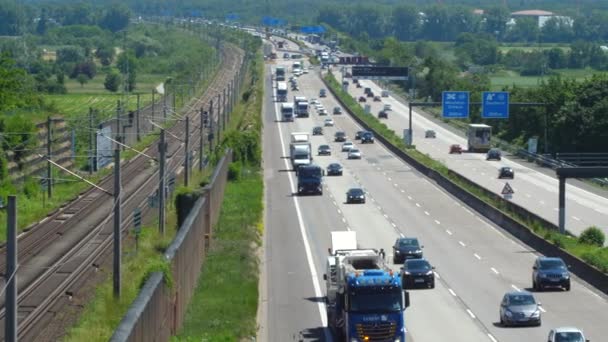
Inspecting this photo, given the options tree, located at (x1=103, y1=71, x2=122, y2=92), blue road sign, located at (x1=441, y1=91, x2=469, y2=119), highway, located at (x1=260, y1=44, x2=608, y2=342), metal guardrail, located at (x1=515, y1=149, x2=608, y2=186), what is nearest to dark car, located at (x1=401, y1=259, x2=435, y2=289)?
highway, located at (x1=260, y1=44, x2=608, y2=342)

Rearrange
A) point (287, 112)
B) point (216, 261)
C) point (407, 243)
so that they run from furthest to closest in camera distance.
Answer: point (287, 112), point (407, 243), point (216, 261)

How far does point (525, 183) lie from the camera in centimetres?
9181

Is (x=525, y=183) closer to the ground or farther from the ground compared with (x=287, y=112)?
closer to the ground

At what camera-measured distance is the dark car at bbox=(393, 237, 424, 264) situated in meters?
51.2

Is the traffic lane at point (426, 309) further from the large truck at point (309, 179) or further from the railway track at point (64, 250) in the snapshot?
the railway track at point (64, 250)

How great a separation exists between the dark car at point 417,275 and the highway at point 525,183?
63.9 ft

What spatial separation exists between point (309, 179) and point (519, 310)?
42.4m

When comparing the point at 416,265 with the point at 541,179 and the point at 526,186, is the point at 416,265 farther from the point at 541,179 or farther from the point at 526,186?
the point at 541,179

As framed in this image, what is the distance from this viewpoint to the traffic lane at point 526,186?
7181 cm

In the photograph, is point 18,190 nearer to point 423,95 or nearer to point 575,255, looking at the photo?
point 575,255

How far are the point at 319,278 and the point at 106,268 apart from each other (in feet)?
25.5

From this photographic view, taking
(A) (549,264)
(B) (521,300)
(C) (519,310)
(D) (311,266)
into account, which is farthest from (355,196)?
(C) (519,310)

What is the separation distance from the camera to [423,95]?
183 metres

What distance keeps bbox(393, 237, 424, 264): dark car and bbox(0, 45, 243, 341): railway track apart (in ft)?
37.3
